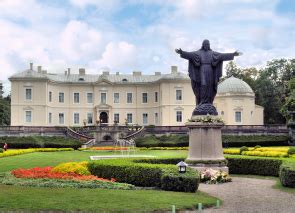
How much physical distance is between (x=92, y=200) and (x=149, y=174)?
442 centimetres

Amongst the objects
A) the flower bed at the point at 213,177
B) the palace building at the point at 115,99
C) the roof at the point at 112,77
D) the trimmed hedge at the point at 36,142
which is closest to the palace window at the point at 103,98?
the palace building at the point at 115,99

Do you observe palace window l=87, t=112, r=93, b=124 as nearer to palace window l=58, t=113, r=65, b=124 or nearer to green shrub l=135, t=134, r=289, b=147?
palace window l=58, t=113, r=65, b=124

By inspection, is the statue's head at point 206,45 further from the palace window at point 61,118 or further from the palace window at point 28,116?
the palace window at point 61,118

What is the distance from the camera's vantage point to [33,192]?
13.1 meters

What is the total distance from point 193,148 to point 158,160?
6.90ft

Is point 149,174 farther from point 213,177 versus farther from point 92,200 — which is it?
point 92,200

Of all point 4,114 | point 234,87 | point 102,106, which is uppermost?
point 234,87

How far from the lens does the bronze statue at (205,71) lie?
64.9ft

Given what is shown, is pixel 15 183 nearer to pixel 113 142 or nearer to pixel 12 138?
pixel 12 138

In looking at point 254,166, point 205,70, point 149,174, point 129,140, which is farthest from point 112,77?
point 149,174

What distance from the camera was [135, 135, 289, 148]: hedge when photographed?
158 ft

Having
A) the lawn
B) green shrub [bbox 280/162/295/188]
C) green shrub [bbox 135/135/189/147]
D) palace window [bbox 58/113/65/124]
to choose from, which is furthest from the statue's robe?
palace window [bbox 58/113/65/124]

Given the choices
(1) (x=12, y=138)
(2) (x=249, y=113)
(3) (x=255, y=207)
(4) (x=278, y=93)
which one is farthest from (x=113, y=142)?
(3) (x=255, y=207)

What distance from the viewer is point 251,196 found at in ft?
48.1
